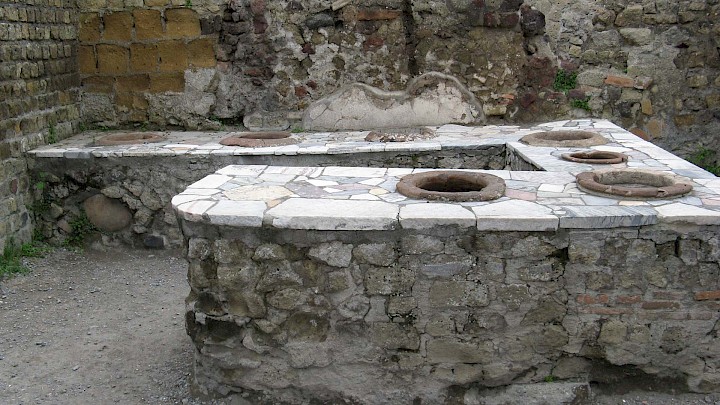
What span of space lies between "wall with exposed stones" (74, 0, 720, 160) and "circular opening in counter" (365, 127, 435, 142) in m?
0.56

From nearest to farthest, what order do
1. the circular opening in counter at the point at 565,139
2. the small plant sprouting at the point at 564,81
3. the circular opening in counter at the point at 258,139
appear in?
the circular opening in counter at the point at 565,139
the circular opening in counter at the point at 258,139
the small plant sprouting at the point at 564,81

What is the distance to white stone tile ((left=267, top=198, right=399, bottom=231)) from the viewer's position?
3.28 meters

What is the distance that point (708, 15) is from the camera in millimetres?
6684

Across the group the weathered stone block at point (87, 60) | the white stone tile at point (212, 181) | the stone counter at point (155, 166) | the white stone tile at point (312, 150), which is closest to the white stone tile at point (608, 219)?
the white stone tile at point (212, 181)

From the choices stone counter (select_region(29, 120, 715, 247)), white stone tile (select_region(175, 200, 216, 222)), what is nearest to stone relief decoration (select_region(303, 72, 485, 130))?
stone counter (select_region(29, 120, 715, 247))

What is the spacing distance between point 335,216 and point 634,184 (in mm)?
2132

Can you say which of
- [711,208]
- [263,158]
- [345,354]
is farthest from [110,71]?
[711,208]

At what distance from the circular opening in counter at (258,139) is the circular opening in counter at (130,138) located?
2.46 ft

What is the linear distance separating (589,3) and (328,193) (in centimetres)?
448

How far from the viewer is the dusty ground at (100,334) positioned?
3719 millimetres

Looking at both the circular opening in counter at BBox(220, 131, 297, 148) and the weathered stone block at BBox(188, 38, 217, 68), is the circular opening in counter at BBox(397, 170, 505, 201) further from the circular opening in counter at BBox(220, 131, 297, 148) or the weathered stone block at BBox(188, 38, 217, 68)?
the weathered stone block at BBox(188, 38, 217, 68)

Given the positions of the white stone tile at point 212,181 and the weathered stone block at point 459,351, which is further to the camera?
the white stone tile at point 212,181

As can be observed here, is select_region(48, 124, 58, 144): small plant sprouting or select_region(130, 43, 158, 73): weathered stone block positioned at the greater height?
select_region(130, 43, 158, 73): weathered stone block

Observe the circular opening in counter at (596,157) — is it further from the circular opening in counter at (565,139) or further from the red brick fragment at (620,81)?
the red brick fragment at (620,81)
